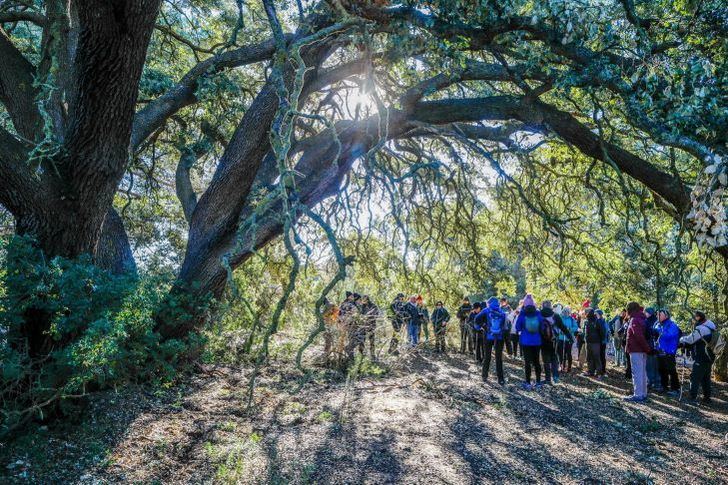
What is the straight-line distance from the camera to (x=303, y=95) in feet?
27.0

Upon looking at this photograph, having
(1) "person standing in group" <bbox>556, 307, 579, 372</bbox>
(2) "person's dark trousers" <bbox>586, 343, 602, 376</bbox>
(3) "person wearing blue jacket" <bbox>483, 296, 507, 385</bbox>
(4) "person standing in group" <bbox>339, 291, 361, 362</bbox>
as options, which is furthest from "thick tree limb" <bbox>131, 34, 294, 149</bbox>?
(2) "person's dark trousers" <bbox>586, 343, 602, 376</bbox>

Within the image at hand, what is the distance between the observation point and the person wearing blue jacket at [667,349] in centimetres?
1010

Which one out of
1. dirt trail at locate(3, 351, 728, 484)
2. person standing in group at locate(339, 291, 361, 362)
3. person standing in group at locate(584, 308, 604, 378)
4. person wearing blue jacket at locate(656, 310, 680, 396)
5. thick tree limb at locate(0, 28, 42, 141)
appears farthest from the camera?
person standing in group at locate(584, 308, 604, 378)

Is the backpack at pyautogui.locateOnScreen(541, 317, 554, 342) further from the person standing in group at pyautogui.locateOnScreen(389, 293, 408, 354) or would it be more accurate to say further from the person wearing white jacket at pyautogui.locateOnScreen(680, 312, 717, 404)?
the person standing in group at pyautogui.locateOnScreen(389, 293, 408, 354)

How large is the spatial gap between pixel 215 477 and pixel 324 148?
5.07 metres

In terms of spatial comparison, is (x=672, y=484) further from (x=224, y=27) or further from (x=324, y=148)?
(x=224, y=27)

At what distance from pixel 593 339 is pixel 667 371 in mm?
1801

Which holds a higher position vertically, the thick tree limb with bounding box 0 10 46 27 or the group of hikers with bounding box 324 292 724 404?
the thick tree limb with bounding box 0 10 46 27

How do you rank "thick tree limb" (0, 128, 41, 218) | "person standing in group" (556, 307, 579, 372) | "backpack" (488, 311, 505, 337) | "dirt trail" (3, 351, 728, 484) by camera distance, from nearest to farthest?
1. "dirt trail" (3, 351, 728, 484)
2. "thick tree limb" (0, 128, 41, 218)
3. "backpack" (488, 311, 505, 337)
4. "person standing in group" (556, 307, 579, 372)

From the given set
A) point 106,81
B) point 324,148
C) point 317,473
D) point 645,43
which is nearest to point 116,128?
point 106,81

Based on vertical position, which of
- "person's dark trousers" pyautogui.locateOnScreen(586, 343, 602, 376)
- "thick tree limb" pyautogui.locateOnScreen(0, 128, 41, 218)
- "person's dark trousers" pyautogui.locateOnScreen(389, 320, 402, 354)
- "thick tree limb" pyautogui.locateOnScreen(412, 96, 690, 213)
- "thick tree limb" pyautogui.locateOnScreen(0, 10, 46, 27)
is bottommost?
Result: "person's dark trousers" pyautogui.locateOnScreen(586, 343, 602, 376)

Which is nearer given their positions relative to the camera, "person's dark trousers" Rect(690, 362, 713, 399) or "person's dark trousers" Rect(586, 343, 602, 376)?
"person's dark trousers" Rect(690, 362, 713, 399)

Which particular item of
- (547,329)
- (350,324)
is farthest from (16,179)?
(547,329)

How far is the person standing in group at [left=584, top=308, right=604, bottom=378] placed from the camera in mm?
11828
